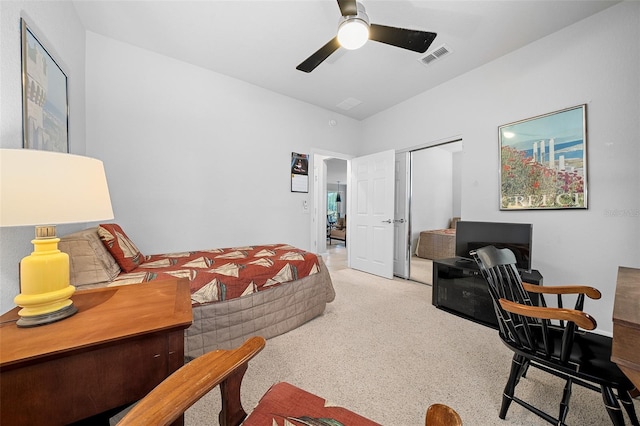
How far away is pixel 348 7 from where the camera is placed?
158 centimetres

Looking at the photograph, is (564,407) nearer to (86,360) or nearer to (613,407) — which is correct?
(613,407)

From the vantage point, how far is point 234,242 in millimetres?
3242

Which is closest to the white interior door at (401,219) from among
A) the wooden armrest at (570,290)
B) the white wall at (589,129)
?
the white wall at (589,129)

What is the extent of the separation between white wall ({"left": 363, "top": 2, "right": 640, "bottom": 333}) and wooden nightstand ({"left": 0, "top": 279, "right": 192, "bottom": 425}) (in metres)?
3.21

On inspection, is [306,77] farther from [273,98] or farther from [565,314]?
[565,314]

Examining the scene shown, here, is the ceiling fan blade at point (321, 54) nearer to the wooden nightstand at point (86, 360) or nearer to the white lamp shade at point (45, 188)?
the white lamp shade at point (45, 188)

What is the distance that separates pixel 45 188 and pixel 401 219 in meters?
Result: 3.80

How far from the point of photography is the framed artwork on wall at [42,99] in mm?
1310

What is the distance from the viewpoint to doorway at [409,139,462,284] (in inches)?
215

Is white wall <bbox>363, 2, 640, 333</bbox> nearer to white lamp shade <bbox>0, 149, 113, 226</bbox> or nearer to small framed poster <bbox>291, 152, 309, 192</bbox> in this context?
small framed poster <bbox>291, 152, 309, 192</bbox>

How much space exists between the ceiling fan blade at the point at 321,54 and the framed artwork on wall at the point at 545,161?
7.06 feet

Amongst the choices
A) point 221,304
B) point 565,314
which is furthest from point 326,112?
point 565,314

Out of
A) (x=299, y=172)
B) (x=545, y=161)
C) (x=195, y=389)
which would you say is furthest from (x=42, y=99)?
(x=545, y=161)

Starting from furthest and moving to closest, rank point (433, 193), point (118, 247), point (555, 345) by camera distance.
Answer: point (433, 193) < point (118, 247) < point (555, 345)
